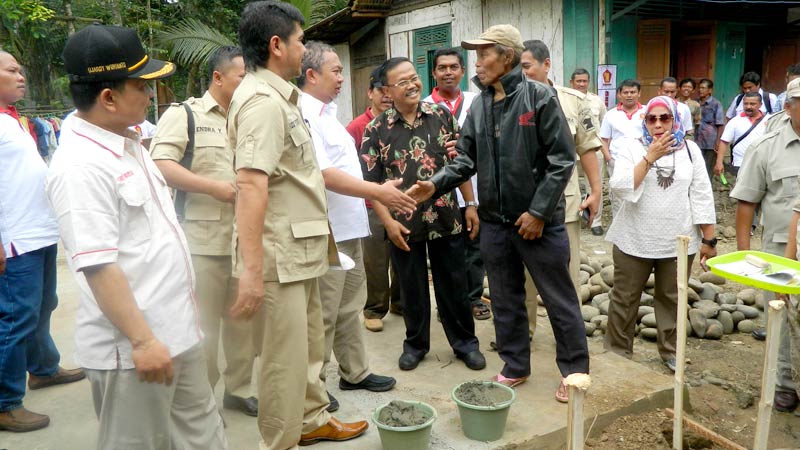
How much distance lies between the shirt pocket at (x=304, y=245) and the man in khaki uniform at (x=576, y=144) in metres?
1.97

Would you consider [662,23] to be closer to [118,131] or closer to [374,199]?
[374,199]

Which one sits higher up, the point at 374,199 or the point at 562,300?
the point at 374,199

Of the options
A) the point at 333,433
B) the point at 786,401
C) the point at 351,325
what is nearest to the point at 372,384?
the point at 351,325

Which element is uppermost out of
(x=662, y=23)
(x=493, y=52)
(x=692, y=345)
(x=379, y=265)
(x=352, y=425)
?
(x=662, y=23)

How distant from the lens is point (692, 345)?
511 cm

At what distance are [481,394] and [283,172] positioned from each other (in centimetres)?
150

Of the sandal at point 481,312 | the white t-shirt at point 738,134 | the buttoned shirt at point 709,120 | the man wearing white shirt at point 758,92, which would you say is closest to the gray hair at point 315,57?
the sandal at point 481,312

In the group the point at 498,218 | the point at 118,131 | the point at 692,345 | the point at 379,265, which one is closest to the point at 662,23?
the point at 692,345

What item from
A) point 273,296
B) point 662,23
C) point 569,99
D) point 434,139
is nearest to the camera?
point 273,296

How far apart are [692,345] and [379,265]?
2641 millimetres

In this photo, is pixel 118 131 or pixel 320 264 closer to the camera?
pixel 118 131

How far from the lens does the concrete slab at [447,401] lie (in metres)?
3.13

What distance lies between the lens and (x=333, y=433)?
120 inches

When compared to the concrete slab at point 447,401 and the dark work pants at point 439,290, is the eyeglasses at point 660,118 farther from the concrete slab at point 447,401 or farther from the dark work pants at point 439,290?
the concrete slab at point 447,401
